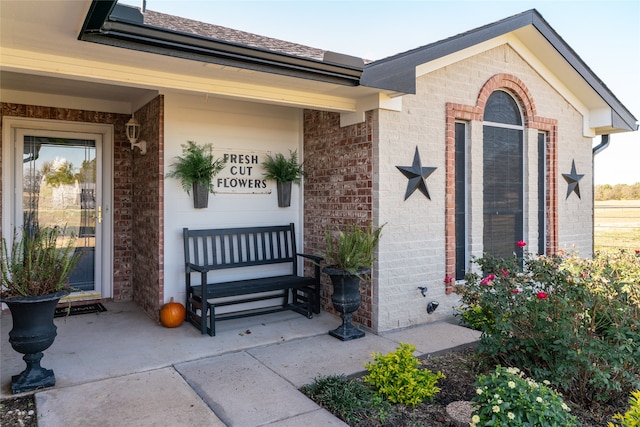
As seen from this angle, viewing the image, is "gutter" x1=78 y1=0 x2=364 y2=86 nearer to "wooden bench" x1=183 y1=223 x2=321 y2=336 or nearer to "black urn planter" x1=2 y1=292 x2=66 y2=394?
"black urn planter" x1=2 y1=292 x2=66 y2=394

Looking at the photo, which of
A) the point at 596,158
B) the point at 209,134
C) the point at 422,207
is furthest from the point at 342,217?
the point at 596,158

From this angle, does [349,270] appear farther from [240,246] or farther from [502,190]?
[502,190]

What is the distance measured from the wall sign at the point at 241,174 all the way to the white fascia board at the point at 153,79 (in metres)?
1.21

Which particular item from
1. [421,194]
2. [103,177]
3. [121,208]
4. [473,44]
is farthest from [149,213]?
[473,44]

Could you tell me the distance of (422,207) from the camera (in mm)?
5164

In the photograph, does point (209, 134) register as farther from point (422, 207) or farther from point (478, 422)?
point (478, 422)

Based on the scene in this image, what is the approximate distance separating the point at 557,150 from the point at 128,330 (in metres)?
6.16

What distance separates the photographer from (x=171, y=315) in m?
4.88

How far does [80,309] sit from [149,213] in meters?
1.58

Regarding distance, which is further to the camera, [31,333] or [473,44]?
[473,44]

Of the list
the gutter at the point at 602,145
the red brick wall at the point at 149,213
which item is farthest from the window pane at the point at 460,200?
the red brick wall at the point at 149,213

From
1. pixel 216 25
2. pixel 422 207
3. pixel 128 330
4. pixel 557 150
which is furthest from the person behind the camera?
pixel 557 150

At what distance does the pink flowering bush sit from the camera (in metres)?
3.09

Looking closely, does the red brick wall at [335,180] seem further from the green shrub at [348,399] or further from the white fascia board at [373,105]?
the green shrub at [348,399]
